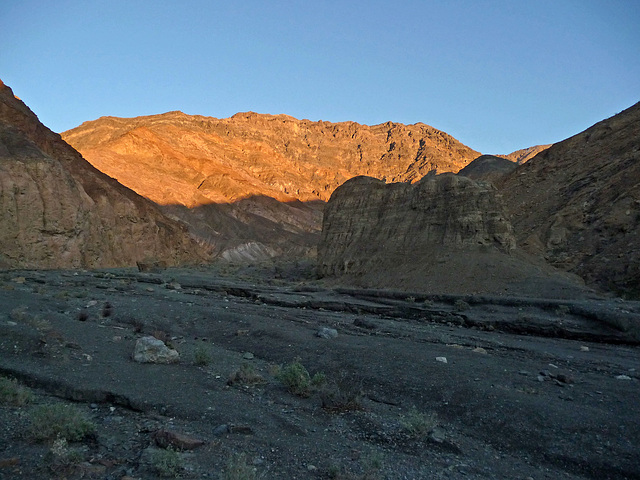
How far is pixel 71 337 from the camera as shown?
10.6 metres

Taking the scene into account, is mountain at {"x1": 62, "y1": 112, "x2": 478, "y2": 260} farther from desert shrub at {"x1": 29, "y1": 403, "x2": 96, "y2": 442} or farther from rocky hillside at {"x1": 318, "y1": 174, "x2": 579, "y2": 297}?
desert shrub at {"x1": 29, "y1": 403, "x2": 96, "y2": 442}

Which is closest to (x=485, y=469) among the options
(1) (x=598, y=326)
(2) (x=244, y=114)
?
(1) (x=598, y=326)

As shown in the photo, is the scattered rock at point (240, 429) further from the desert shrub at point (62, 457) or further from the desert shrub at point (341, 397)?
the desert shrub at point (62, 457)

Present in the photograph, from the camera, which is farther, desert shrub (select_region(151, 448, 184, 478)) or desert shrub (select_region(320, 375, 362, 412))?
desert shrub (select_region(320, 375, 362, 412))

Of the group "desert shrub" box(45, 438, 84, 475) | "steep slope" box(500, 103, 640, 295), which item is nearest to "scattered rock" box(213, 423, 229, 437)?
"desert shrub" box(45, 438, 84, 475)

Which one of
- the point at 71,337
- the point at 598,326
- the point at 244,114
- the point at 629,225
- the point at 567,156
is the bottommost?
the point at 71,337

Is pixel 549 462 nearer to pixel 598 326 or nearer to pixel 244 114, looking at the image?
pixel 598 326

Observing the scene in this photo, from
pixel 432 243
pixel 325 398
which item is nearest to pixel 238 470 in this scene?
pixel 325 398

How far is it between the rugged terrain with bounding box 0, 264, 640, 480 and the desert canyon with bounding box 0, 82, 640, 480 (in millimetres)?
43

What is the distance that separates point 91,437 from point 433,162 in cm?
15067

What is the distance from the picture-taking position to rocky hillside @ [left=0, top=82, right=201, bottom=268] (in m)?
32.1

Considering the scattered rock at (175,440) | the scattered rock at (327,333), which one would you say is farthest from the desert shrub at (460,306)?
the scattered rock at (175,440)

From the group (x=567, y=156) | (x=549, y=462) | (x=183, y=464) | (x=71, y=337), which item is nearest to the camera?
(x=183, y=464)

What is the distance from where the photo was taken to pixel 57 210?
34938 millimetres
